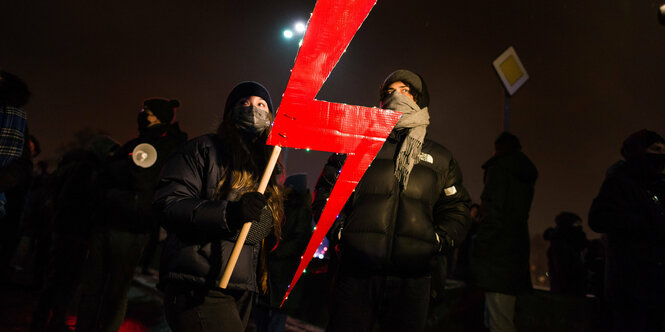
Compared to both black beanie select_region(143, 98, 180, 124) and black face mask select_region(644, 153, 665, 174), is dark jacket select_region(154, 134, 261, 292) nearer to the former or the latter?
black beanie select_region(143, 98, 180, 124)

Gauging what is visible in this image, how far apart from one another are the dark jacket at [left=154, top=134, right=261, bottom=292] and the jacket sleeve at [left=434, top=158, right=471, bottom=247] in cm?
Result: 144

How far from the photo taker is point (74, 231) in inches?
170

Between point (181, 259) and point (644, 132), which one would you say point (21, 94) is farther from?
point (644, 132)

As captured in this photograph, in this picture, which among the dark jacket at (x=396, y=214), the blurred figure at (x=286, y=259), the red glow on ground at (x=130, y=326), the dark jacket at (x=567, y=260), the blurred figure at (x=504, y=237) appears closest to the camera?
the dark jacket at (x=396, y=214)

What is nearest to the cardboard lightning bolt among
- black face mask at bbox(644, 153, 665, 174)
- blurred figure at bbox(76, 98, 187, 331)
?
blurred figure at bbox(76, 98, 187, 331)

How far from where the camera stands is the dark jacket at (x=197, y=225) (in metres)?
1.98

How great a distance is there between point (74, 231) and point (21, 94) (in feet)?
6.64

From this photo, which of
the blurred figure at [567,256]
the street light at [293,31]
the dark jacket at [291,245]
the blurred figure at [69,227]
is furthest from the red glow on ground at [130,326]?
the street light at [293,31]

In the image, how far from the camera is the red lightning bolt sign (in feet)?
6.07

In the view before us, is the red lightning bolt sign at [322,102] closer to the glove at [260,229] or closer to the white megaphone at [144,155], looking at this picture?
the glove at [260,229]

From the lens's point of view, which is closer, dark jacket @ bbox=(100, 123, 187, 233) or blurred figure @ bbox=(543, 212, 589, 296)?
dark jacket @ bbox=(100, 123, 187, 233)

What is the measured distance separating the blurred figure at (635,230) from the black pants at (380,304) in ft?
6.47

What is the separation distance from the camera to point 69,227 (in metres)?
4.32

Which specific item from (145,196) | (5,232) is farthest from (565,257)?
(5,232)
